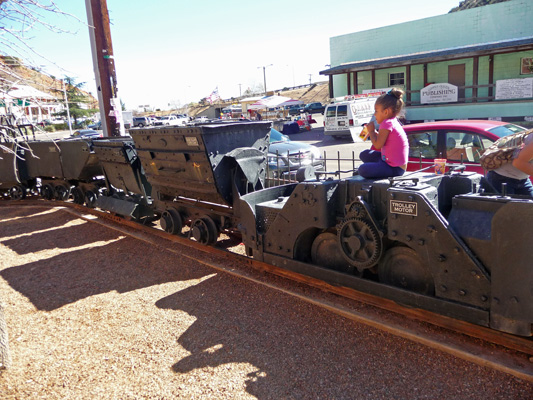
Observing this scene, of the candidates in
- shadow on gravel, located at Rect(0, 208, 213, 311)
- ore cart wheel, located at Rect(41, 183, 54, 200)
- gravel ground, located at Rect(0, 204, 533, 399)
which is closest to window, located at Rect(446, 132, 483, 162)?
gravel ground, located at Rect(0, 204, 533, 399)

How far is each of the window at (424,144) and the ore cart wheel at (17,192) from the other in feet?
33.7

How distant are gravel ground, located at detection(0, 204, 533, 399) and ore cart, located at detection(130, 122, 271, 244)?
931 mm

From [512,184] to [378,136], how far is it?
51.7 inches

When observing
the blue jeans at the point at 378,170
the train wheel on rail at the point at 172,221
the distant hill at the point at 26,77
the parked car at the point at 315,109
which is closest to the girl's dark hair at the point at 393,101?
the blue jeans at the point at 378,170

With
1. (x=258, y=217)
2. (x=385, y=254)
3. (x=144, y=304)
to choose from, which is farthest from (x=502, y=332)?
(x=144, y=304)

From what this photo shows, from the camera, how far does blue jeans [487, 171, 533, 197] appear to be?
13.4ft

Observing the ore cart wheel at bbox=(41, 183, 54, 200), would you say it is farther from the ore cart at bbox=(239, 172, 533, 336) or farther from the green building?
the green building

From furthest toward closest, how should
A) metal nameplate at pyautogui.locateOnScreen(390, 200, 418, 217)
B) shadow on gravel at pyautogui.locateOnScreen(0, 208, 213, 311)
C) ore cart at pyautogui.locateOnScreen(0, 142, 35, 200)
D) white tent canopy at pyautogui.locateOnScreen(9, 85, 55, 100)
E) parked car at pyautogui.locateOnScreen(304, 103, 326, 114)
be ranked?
parked car at pyautogui.locateOnScreen(304, 103, 326, 114), ore cart at pyautogui.locateOnScreen(0, 142, 35, 200), shadow on gravel at pyautogui.locateOnScreen(0, 208, 213, 311), white tent canopy at pyautogui.locateOnScreen(9, 85, 55, 100), metal nameplate at pyautogui.locateOnScreen(390, 200, 418, 217)

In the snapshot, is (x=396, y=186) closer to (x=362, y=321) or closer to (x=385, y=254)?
(x=385, y=254)

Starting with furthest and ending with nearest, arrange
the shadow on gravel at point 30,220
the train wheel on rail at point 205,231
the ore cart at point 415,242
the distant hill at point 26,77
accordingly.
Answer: the shadow on gravel at point 30,220 → the train wheel on rail at point 205,231 → the distant hill at point 26,77 → the ore cart at point 415,242

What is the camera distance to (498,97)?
74.4 feet

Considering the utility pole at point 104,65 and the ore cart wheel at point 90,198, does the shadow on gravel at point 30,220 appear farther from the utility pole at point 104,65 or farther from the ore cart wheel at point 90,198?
the utility pole at point 104,65

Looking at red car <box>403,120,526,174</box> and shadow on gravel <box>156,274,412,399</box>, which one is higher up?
red car <box>403,120,526,174</box>

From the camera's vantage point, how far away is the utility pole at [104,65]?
10.4 meters
